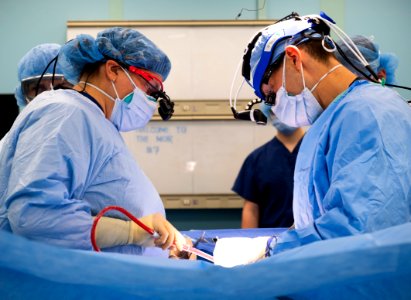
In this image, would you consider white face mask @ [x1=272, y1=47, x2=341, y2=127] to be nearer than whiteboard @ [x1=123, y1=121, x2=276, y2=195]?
Yes

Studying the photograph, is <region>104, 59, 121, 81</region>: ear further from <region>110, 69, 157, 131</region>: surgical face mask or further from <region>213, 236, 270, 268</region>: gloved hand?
<region>213, 236, 270, 268</region>: gloved hand

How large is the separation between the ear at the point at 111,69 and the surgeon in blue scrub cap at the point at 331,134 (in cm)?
43

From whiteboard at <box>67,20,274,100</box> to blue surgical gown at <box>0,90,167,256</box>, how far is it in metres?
1.85

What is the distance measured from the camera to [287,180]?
2.35 metres

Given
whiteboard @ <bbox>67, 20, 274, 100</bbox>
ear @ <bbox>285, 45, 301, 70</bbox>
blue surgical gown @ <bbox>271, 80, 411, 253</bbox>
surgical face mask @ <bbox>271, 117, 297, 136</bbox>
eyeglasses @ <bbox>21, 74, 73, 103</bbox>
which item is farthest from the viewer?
whiteboard @ <bbox>67, 20, 274, 100</bbox>

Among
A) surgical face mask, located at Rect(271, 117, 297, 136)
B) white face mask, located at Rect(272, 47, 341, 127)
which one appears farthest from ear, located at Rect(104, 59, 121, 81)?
surgical face mask, located at Rect(271, 117, 297, 136)

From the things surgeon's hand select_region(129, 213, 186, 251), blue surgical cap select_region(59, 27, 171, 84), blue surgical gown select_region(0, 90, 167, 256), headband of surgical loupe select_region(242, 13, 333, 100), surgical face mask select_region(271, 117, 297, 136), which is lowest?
surgical face mask select_region(271, 117, 297, 136)

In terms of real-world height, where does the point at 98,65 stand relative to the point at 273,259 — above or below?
above

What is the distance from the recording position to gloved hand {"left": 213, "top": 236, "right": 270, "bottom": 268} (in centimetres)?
126

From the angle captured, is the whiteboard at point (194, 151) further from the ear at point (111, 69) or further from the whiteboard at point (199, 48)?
the ear at point (111, 69)

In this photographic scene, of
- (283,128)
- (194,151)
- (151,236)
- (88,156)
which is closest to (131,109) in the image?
(88,156)

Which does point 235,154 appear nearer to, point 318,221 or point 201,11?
point 201,11

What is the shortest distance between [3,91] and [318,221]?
294 centimetres

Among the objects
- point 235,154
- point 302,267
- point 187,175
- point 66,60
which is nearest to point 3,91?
point 187,175
